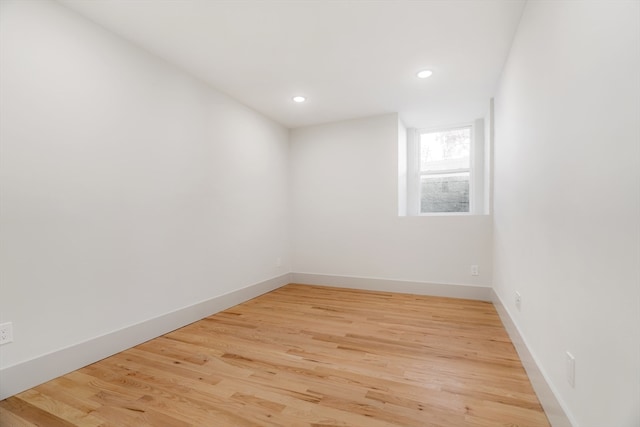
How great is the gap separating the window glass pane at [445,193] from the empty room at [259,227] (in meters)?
0.90

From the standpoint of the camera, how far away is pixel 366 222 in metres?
4.22

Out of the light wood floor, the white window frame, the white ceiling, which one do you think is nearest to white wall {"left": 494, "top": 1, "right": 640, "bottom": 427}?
the light wood floor

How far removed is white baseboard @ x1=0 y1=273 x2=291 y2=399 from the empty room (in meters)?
0.01

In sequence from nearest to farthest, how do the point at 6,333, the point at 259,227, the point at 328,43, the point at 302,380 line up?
the point at 6,333
the point at 302,380
the point at 328,43
the point at 259,227

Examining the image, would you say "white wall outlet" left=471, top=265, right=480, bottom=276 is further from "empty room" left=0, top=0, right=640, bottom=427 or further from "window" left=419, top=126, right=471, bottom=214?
"window" left=419, top=126, right=471, bottom=214

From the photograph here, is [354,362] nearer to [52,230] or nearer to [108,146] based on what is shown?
[52,230]

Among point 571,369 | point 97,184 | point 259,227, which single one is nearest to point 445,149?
point 259,227

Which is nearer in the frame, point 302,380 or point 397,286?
point 302,380

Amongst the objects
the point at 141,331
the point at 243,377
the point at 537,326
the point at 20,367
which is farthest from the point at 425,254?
the point at 20,367

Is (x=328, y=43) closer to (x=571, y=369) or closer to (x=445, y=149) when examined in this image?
(x=571, y=369)

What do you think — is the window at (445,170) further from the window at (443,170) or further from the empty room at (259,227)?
the empty room at (259,227)

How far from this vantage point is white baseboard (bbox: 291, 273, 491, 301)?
12.0 feet

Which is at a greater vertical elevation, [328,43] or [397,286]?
[328,43]

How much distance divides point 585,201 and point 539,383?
109 centimetres
